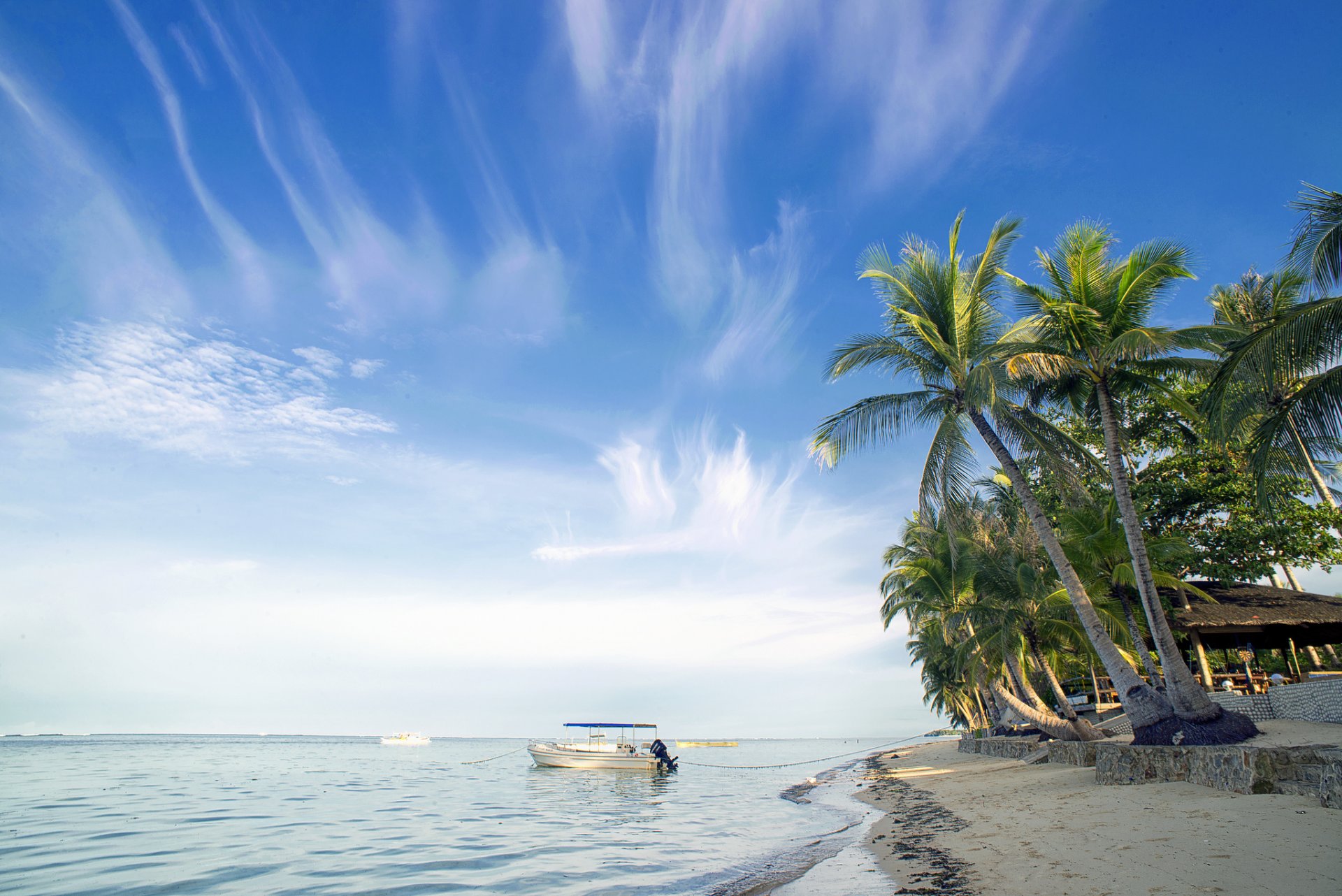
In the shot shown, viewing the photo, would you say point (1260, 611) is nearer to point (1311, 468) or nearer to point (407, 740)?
point (1311, 468)

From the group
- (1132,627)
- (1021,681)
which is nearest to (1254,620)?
(1132,627)

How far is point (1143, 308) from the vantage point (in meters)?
14.6

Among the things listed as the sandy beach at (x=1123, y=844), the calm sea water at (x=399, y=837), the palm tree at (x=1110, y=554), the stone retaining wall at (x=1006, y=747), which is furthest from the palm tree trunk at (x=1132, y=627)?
the calm sea water at (x=399, y=837)

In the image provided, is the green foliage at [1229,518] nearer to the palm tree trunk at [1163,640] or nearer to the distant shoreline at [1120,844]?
the palm tree trunk at [1163,640]

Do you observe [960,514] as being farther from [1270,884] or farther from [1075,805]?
[1270,884]

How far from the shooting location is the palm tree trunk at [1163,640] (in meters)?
12.0

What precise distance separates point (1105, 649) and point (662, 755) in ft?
96.3

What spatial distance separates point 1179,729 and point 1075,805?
306cm

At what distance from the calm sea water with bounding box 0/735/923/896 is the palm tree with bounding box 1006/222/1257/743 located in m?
9.84

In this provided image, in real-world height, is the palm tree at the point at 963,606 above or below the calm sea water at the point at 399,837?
above

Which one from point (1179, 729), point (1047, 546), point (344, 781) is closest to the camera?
point (1179, 729)

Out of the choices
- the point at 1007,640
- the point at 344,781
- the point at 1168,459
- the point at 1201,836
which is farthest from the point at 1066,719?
the point at 344,781

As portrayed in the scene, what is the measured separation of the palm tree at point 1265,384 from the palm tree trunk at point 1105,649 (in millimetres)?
3599

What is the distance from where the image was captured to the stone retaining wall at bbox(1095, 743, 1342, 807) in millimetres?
7496
